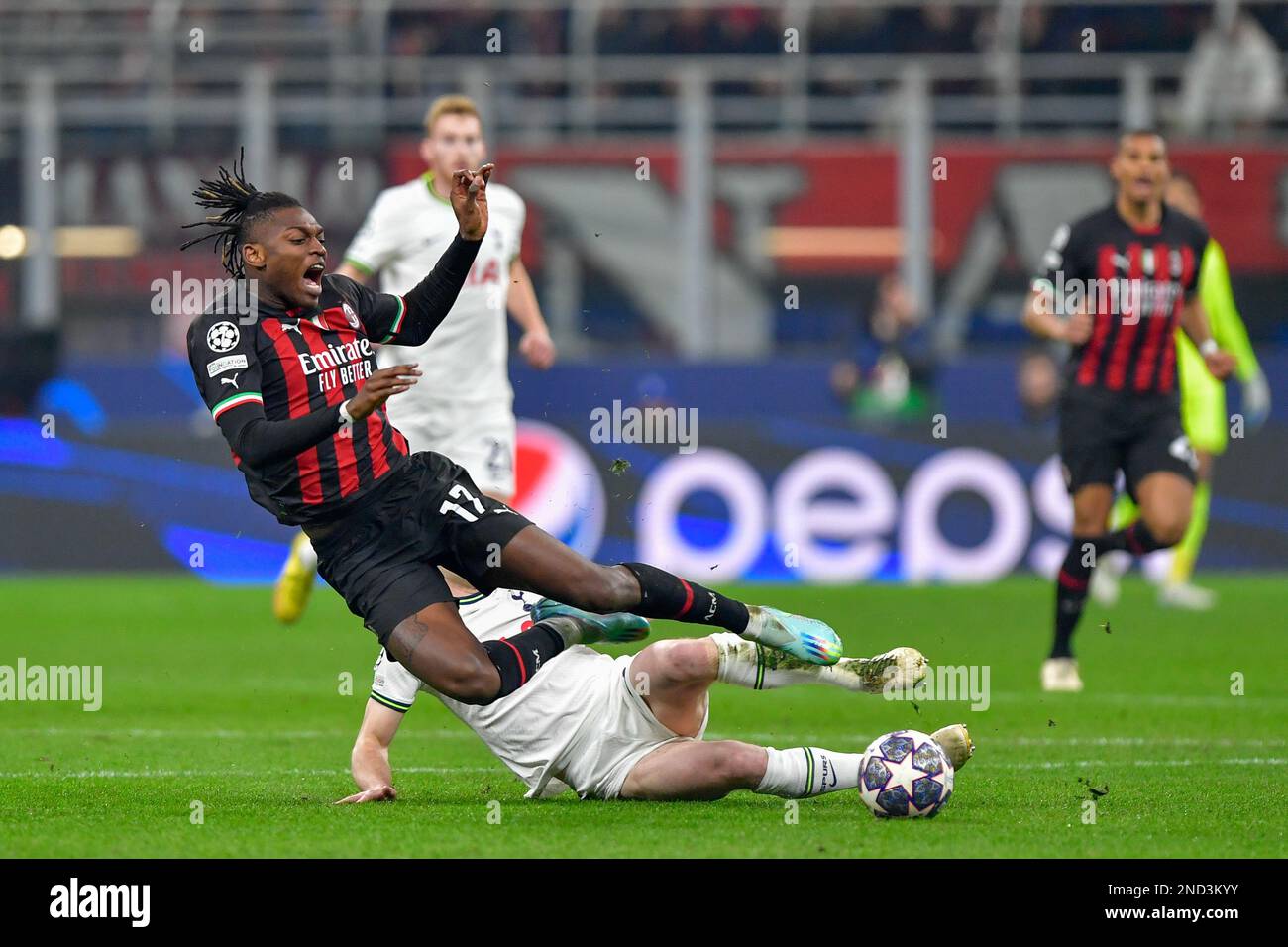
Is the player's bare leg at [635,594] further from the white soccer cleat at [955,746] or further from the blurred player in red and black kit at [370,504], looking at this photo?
the white soccer cleat at [955,746]

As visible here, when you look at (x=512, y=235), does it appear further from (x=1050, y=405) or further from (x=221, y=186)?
(x=1050, y=405)

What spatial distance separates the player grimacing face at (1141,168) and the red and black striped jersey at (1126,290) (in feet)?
0.52

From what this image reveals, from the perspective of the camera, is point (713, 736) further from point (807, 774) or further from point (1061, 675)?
point (1061, 675)

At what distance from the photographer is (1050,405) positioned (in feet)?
51.7

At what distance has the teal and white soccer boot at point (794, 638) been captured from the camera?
6156mm

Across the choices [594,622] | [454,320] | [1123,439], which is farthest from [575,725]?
[1123,439]

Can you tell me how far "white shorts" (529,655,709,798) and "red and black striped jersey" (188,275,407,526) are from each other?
891mm

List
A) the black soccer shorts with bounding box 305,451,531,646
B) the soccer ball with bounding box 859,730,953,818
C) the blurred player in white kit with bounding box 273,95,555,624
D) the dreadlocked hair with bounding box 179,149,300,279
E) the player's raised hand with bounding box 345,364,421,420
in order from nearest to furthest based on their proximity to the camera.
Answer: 1. the player's raised hand with bounding box 345,364,421,420
2. the soccer ball with bounding box 859,730,953,818
3. the black soccer shorts with bounding box 305,451,531,646
4. the dreadlocked hair with bounding box 179,149,300,279
5. the blurred player in white kit with bounding box 273,95,555,624

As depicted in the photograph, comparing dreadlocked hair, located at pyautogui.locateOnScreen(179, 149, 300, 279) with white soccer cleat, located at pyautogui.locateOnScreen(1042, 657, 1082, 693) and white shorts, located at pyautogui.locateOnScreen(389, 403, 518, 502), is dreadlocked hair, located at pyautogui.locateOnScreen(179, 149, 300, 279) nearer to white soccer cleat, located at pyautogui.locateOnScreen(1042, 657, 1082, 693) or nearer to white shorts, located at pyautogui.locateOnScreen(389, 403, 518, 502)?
white shorts, located at pyautogui.locateOnScreen(389, 403, 518, 502)

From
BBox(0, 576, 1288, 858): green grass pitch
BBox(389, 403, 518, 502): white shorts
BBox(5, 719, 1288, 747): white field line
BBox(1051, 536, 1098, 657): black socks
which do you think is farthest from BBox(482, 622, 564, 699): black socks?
BBox(1051, 536, 1098, 657): black socks

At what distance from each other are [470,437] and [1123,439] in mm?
3123

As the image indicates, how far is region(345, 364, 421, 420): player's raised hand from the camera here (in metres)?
5.55
